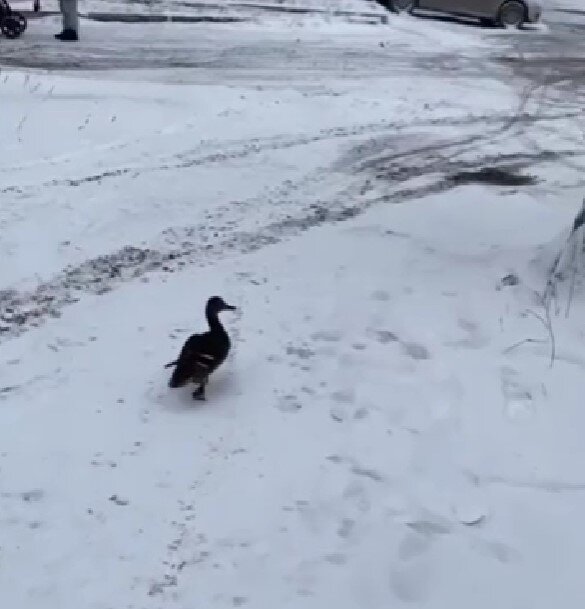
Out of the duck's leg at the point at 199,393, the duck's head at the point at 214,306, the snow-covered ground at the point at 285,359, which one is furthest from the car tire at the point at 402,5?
the duck's leg at the point at 199,393

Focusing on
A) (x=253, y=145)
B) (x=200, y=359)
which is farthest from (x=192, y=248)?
(x=253, y=145)

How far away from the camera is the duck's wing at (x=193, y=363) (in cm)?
600

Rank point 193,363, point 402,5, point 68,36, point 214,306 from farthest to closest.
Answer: point 402,5
point 68,36
point 214,306
point 193,363

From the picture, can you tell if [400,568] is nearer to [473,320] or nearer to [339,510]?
[339,510]

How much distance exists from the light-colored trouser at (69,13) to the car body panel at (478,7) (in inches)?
339

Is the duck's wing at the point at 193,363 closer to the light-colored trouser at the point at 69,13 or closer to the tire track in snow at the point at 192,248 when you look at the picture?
the tire track in snow at the point at 192,248

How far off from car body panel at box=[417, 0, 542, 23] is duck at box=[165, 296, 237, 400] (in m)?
17.5

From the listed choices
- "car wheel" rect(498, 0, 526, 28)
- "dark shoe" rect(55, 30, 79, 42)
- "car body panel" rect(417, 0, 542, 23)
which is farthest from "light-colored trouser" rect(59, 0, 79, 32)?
→ "car wheel" rect(498, 0, 526, 28)

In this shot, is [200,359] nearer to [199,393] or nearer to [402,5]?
[199,393]

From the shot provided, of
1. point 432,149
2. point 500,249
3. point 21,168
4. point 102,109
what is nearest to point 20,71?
point 102,109

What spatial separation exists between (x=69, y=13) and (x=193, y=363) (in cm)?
1203

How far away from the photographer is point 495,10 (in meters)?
22.0

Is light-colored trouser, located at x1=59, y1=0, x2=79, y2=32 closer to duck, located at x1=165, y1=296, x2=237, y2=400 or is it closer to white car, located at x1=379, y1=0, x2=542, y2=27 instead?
white car, located at x1=379, y1=0, x2=542, y2=27

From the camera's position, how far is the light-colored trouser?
16.5 m
